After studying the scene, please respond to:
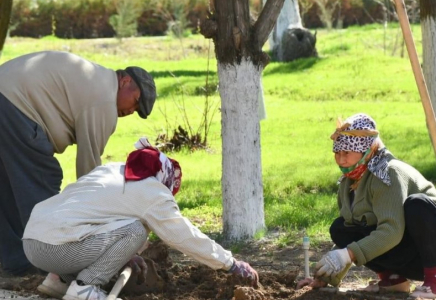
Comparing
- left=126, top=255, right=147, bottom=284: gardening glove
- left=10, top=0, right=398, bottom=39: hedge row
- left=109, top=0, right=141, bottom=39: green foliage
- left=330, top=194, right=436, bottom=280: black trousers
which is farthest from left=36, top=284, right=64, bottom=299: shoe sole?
left=10, top=0, right=398, bottom=39: hedge row

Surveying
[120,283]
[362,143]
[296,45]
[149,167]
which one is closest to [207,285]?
[120,283]

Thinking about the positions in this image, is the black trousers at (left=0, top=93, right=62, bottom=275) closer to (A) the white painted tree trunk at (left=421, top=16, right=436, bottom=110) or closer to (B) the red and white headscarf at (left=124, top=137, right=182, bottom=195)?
(B) the red and white headscarf at (left=124, top=137, right=182, bottom=195)

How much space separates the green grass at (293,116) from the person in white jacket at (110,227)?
220 cm

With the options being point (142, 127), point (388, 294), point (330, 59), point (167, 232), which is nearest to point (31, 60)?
point (167, 232)

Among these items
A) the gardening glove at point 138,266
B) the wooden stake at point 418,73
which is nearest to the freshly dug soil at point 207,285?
the gardening glove at point 138,266

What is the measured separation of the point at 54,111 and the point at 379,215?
2.16m

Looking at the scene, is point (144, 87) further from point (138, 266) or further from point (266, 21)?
point (266, 21)

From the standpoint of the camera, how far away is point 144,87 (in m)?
5.60

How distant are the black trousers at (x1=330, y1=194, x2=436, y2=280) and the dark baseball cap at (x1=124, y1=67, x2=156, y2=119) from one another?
138 cm

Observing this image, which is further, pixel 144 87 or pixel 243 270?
pixel 144 87

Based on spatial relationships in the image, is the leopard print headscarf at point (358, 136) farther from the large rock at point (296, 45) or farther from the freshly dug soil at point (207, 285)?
the large rock at point (296, 45)

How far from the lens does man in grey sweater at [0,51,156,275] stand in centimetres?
557

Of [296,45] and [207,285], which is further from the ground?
[296,45]

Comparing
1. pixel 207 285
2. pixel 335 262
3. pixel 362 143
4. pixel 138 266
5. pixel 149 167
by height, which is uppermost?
pixel 362 143
